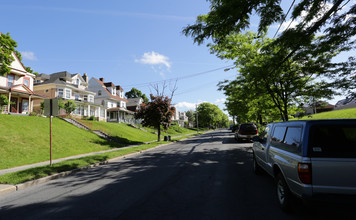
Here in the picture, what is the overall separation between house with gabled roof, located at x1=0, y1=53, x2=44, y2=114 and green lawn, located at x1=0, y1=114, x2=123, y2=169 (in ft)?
25.5

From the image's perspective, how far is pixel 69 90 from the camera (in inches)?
1394

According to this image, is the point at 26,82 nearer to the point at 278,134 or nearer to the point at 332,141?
the point at 278,134

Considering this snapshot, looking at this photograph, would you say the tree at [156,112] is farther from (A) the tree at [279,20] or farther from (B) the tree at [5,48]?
(A) the tree at [279,20]

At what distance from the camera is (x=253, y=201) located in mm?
4270

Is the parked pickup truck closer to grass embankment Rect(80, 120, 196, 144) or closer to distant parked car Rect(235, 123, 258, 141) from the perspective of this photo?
distant parked car Rect(235, 123, 258, 141)

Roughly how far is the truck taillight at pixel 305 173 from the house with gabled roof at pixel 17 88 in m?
29.8

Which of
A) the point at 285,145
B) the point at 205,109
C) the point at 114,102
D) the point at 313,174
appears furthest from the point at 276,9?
the point at 205,109

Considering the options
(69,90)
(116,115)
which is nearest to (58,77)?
(69,90)

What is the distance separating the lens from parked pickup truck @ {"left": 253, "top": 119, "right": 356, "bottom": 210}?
286 cm

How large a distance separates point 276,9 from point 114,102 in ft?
156

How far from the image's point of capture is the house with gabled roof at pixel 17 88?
77.3 feet

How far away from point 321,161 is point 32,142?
16984mm

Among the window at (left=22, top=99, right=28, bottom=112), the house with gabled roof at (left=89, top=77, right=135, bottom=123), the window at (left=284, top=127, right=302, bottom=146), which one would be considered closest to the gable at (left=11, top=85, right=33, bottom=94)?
the window at (left=22, top=99, right=28, bottom=112)

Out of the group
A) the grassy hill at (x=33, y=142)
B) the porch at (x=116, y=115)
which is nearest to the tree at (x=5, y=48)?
the grassy hill at (x=33, y=142)
